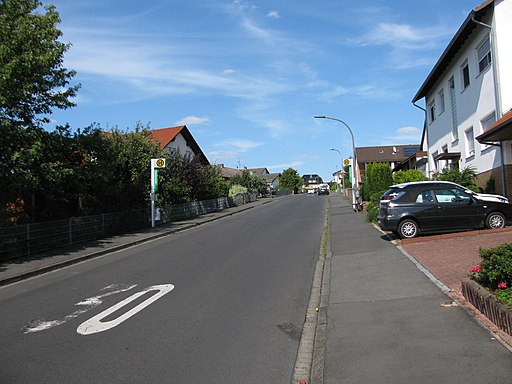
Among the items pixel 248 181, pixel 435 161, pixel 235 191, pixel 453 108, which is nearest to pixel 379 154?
pixel 248 181

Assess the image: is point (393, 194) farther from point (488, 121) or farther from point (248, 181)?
point (248, 181)

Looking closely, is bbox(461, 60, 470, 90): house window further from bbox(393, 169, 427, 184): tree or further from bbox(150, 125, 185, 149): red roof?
bbox(150, 125, 185, 149): red roof

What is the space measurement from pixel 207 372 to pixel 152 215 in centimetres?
1937

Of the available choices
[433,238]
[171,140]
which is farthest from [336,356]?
[171,140]

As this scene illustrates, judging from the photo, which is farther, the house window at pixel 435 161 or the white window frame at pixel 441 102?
the house window at pixel 435 161

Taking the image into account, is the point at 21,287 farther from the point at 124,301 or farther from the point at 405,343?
the point at 405,343

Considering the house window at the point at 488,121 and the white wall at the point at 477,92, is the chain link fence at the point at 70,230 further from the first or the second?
the house window at the point at 488,121

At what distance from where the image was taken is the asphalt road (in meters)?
4.63

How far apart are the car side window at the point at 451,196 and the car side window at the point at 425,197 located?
163mm

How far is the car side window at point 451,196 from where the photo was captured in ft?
41.4

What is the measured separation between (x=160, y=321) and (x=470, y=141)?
17384 mm

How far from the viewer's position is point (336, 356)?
468 centimetres

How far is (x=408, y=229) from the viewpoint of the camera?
1272 cm

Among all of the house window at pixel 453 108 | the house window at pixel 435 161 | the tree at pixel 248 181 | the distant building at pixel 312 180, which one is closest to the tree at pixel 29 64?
the house window at pixel 453 108
